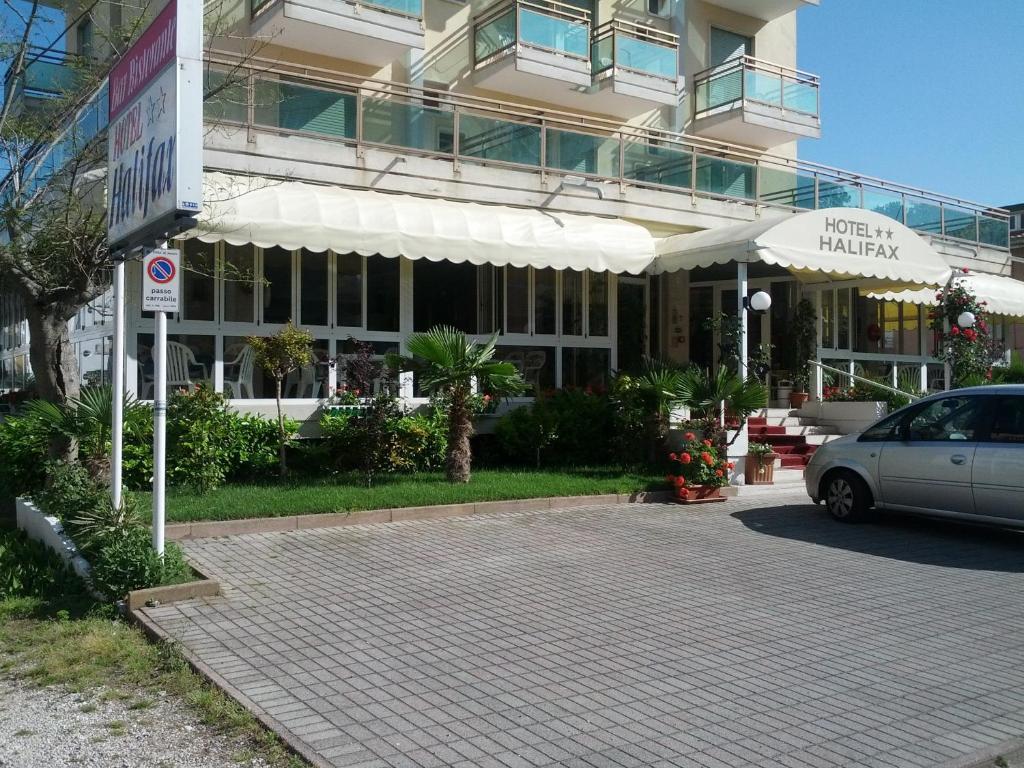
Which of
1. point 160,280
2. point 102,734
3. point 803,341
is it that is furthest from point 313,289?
point 803,341

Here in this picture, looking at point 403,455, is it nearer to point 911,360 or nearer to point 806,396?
point 806,396

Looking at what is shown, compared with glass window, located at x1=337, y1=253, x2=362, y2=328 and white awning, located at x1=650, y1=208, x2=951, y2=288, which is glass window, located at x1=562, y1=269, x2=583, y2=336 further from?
glass window, located at x1=337, y1=253, x2=362, y2=328

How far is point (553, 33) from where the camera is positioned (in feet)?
64.4

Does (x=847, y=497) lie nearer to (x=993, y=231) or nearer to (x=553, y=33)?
(x=553, y=33)

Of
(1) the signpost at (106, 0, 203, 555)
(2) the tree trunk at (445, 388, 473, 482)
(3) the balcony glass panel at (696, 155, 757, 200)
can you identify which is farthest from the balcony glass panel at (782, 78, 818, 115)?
(1) the signpost at (106, 0, 203, 555)

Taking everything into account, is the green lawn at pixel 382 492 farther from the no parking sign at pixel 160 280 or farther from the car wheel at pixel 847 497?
the no parking sign at pixel 160 280

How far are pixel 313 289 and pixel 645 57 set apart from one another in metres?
11.1

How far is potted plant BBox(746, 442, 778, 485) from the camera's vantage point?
13711mm

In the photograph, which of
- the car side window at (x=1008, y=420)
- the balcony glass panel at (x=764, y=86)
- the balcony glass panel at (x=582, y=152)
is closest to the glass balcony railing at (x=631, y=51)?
the balcony glass panel at (x=764, y=86)

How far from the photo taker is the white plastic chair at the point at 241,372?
1294 cm

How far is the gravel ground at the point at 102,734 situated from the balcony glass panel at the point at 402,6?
14869mm

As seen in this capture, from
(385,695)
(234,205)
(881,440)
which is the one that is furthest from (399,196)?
(385,695)

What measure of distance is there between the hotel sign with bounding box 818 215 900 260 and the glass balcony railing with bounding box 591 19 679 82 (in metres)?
7.88

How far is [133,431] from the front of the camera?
10.4m
